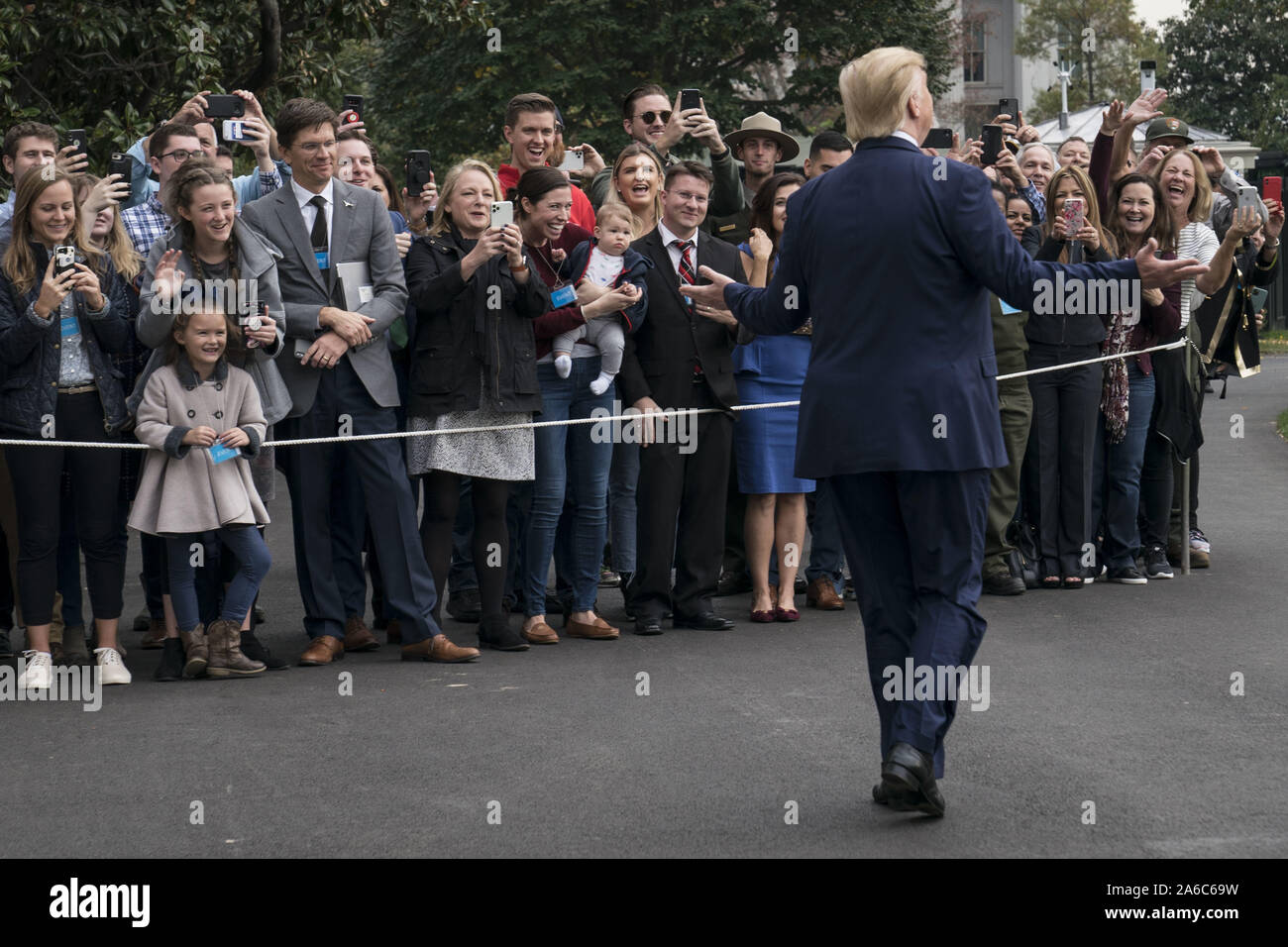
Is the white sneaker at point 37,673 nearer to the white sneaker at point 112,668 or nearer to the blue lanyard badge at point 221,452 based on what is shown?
the white sneaker at point 112,668

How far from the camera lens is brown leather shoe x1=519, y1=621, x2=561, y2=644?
890 centimetres

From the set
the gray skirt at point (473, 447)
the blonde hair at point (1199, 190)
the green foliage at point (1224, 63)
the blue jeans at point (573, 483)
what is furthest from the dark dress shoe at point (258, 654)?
the green foliage at point (1224, 63)

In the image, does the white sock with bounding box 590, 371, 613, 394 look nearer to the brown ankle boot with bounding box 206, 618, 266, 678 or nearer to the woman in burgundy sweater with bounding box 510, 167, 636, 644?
the woman in burgundy sweater with bounding box 510, 167, 636, 644

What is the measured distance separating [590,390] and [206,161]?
7.11ft

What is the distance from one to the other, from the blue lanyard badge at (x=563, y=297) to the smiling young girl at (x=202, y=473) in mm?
1505

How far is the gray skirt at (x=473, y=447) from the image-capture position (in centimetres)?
868

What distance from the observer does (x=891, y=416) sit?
566 cm

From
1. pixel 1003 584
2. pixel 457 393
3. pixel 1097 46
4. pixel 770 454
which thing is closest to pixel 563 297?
pixel 457 393

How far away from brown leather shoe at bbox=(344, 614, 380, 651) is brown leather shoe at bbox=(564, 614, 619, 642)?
3.19 feet

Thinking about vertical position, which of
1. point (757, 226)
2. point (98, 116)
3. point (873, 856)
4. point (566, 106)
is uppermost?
point (566, 106)

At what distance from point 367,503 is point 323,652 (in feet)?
2.35

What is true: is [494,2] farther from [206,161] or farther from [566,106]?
[206,161]

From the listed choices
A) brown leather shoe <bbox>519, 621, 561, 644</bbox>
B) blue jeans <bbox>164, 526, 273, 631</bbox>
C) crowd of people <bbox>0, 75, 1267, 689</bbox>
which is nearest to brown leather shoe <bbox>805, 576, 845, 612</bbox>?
crowd of people <bbox>0, 75, 1267, 689</bbox>
